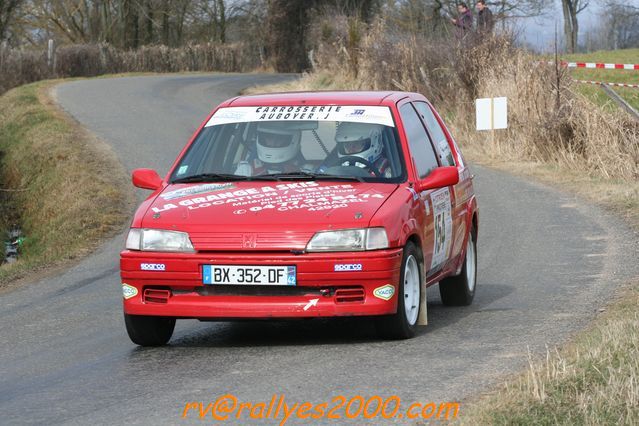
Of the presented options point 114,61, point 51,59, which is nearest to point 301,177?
point 51,59

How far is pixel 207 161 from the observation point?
864 cm

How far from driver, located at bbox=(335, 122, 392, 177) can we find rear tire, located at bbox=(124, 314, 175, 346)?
5.30 ft

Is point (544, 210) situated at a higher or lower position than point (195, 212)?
lower

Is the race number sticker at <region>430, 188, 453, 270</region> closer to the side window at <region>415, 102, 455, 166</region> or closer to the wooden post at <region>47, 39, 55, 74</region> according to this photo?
the side window at <region>415, 102, 455, 166</region>

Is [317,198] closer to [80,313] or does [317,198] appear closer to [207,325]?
[207,325]

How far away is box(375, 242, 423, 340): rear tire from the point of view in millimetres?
7598

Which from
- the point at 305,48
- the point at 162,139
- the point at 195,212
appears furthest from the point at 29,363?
the point at 305,48

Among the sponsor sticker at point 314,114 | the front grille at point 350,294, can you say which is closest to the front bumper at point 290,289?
the front grille at point 350,294

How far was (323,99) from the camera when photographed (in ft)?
29.0

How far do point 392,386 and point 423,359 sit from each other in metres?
0.78

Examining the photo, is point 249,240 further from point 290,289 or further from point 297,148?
point 297,148

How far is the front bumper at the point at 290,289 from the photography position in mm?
7301

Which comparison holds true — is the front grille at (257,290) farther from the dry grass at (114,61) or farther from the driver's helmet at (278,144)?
the dry grass at (114,61)

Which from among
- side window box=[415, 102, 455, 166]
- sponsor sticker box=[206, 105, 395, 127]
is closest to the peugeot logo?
sponsor sticker box=[206, 105, 395, 127]
